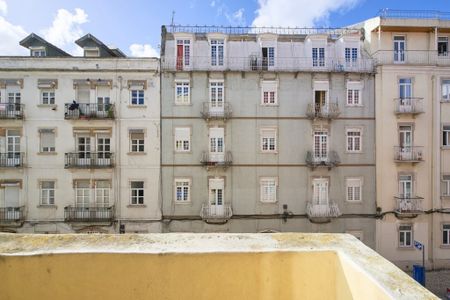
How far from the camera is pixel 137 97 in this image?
57.7 feet

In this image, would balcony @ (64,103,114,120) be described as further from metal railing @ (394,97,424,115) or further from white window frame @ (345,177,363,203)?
metal railing @ (394,97,424,115)

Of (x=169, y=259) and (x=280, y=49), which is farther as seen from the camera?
(x=280, y=49)

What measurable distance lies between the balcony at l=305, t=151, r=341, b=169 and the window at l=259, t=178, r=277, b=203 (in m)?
2.64

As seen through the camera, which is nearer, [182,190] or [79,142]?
[79,142]

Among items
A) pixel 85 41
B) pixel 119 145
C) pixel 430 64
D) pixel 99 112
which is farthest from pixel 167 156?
pixel 430 64

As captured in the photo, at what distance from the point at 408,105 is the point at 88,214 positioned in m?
22.6

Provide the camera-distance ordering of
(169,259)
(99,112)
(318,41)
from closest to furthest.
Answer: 1. (169,259)
2. (99,112)
3. (318,41)

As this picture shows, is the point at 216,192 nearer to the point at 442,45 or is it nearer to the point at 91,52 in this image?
the point at 91,52

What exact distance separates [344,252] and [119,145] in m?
17.0

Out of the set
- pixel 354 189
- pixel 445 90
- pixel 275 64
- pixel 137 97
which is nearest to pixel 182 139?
pixel 137 97

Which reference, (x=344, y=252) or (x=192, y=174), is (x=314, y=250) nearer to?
(x=344, y=252)

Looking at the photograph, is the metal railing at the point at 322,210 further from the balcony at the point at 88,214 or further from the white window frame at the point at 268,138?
the balcony at the point at 88,214

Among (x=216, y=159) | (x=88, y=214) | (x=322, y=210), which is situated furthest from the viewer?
(x=216, y=159)

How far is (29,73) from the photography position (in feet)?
56.5
